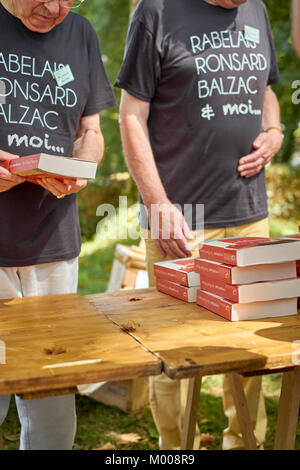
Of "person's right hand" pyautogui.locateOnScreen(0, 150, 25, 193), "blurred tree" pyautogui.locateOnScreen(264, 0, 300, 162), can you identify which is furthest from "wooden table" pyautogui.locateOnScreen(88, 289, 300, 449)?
"blurred tree" pyautogui.locateOnScreen(264, 0, 300, 162)

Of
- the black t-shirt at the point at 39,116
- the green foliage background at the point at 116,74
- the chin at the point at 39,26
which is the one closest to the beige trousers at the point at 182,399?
the black t-shirt at the point at 39,116

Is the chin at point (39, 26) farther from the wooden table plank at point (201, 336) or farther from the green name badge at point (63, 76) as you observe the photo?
the wooden table plank at point (201, 336)

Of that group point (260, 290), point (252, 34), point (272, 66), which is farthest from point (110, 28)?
point (260, 290)

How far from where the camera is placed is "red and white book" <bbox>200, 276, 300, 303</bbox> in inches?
65.1

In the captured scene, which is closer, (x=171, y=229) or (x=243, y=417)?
(x=243, y=417)

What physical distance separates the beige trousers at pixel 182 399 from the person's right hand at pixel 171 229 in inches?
4.6

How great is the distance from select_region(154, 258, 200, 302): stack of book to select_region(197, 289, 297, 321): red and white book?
0.19m

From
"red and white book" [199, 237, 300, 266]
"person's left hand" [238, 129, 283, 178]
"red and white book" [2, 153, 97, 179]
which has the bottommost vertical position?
"red and white book" [199, 237, 300, 266]

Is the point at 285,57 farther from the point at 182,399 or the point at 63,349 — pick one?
the point at 63,349

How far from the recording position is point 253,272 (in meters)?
1.68

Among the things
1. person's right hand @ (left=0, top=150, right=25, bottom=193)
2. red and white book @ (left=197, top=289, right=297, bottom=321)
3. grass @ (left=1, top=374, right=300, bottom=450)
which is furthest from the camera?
grass @ (left=1, top=374, right=300, bottom=450)

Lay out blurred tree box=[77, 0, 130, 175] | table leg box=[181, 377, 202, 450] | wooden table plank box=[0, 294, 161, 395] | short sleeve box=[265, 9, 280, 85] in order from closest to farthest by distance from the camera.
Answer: wooden table plank box=[0, 294, 161, 395] < table leg box=[181, 377, 202, 450] < short sleeve box=[265, 9, 280, 85] < blurred tree box=[77, 0, 130, 175]

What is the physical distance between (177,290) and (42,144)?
2.39 ft

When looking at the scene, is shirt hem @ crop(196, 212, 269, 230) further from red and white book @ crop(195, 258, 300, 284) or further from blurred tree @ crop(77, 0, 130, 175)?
blurred tree @ crop(77, 0, 130, 175)
